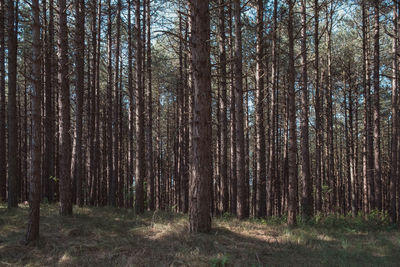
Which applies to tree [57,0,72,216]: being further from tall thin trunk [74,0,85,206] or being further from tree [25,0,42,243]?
tree [25,0,42,243]

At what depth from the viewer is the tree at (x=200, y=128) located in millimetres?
6223

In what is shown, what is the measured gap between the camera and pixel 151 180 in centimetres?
1296

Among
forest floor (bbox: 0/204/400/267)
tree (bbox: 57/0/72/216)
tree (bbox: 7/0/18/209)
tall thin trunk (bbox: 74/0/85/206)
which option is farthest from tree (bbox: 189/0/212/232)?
tree (bbox: 7/0/18/209)

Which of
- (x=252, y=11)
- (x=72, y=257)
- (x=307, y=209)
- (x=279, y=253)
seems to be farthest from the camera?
(x=252, y=11)

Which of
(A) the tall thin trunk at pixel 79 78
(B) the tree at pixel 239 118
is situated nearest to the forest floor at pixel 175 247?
(B) the tree at pixel 239 118

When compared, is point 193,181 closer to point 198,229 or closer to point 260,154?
point 198,229

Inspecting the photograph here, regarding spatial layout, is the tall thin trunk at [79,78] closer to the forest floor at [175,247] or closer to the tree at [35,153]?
the forest floor at [175,247]

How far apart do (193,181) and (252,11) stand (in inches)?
447

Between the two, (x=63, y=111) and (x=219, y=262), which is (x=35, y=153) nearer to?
(x=63, y=111)

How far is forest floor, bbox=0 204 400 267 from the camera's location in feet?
15.9

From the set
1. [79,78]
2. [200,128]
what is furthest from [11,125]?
[200,128]

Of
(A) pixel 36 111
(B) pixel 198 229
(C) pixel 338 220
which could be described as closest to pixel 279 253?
(B) pixel 198 229

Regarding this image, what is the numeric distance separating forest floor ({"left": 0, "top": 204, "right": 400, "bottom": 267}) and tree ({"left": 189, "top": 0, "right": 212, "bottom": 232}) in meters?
0.48

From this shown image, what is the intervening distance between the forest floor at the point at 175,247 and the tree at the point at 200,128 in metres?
0.48
